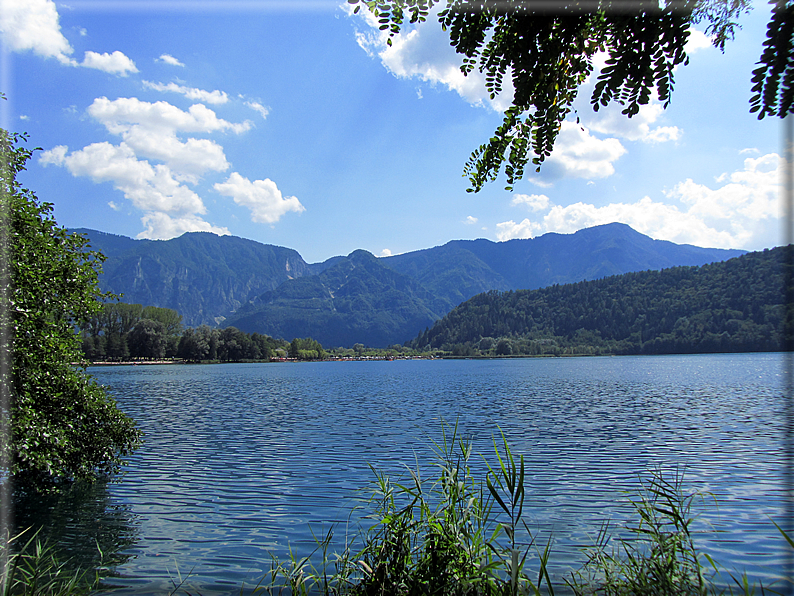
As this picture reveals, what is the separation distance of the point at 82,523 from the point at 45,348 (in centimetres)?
627

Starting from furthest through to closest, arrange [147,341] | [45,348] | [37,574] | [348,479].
→ [147,341]
[348,479]
[45,348]
[37,574]

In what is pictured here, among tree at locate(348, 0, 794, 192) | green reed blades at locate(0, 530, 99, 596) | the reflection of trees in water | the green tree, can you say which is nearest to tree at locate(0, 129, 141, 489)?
the reflection of trees in water

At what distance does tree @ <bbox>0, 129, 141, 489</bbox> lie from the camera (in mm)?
12406

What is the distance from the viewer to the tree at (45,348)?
40.7 feet

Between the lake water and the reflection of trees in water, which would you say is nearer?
the lake water

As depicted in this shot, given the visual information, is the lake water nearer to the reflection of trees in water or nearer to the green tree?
the reflection of trees in water

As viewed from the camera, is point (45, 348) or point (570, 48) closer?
point (570, 48)

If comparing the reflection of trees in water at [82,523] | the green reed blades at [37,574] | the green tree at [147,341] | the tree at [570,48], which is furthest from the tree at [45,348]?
the green tree at [147,341]

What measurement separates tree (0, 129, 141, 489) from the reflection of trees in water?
105 cm

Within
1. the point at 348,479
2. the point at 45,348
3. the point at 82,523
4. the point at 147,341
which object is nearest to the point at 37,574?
the point at 45,348

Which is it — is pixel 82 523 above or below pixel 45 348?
below

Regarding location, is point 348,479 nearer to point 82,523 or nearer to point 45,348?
point 82,523

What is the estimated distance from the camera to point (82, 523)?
15.6 metres

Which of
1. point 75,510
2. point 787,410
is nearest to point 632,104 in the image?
point 75,510
